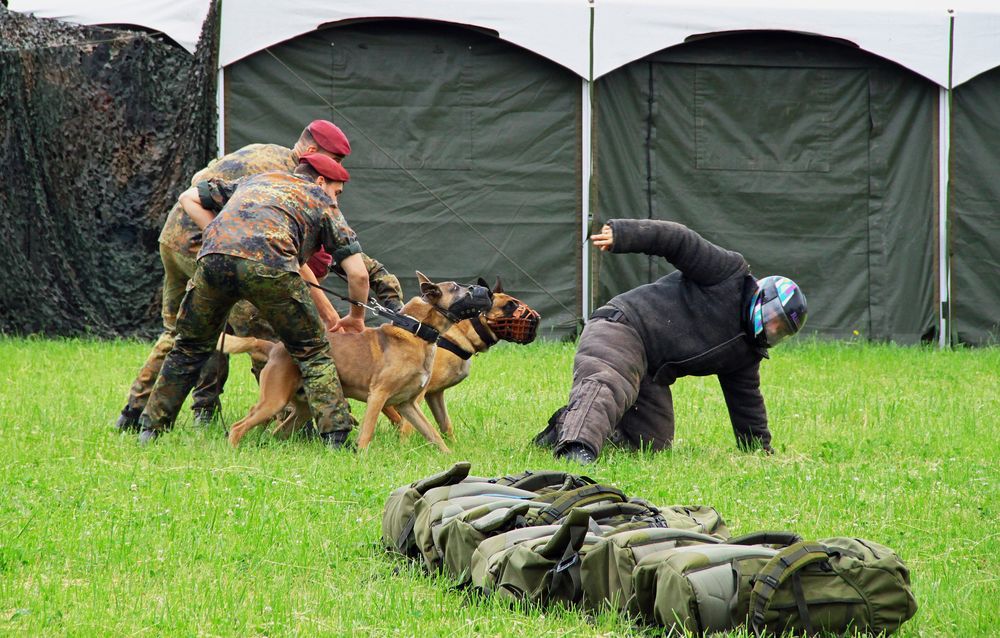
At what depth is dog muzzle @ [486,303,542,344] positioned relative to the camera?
7258 millimetres

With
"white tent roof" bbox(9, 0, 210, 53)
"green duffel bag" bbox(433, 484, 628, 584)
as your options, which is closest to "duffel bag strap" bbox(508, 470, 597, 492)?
"green duffel bag" bbox(433, 484, 628, 584)

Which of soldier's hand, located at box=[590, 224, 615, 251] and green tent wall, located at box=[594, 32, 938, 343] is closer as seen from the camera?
soldier's hand, located at box=[590, 224, 615, 251]

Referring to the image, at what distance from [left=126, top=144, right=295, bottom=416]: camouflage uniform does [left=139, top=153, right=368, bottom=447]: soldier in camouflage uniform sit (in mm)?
406

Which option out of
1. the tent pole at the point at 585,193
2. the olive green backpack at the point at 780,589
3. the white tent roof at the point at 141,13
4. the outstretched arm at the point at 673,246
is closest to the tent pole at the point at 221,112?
the white tent roof at the point at 141,13

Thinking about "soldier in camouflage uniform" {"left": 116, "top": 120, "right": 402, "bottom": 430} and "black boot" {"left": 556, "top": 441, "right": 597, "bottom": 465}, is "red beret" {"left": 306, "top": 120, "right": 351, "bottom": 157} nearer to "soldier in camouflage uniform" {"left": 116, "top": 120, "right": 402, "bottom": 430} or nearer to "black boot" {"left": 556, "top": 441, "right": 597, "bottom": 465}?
"soldier in camouflage uniform" {"left": 116, "top": 120, "right": 402, "bottom": 430}

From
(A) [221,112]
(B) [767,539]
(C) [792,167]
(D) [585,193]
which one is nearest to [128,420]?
(B) [767,539]

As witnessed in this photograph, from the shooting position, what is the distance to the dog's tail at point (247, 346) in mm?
7496

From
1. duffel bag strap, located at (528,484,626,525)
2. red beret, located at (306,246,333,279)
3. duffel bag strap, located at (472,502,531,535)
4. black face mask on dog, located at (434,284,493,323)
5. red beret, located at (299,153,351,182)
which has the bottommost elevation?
duffel bag strap, located at (472,502,531,535)

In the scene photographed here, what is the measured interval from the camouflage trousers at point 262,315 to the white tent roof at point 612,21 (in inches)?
234

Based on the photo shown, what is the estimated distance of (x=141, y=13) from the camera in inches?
488

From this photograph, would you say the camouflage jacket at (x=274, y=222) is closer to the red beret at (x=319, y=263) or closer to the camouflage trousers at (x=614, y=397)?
the red beret at (x=319, y=263)

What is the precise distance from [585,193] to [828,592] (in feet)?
31.2

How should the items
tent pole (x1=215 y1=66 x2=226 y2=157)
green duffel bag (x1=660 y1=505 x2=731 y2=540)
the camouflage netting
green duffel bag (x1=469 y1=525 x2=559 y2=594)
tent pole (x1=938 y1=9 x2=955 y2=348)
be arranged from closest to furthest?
green duffel bag (x1=469 y1=525 x2=559 y2=594), green duffel bag (x1=660 y1=505 x2=731 y2=540), the camouflage netting, tent pole (x1=215 y1=66 x2=226 y2=157), tent pole (x1=938 y1=9 x2=955 y2=348)

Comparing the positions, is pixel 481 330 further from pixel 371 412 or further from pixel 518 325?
pixel 371 412
